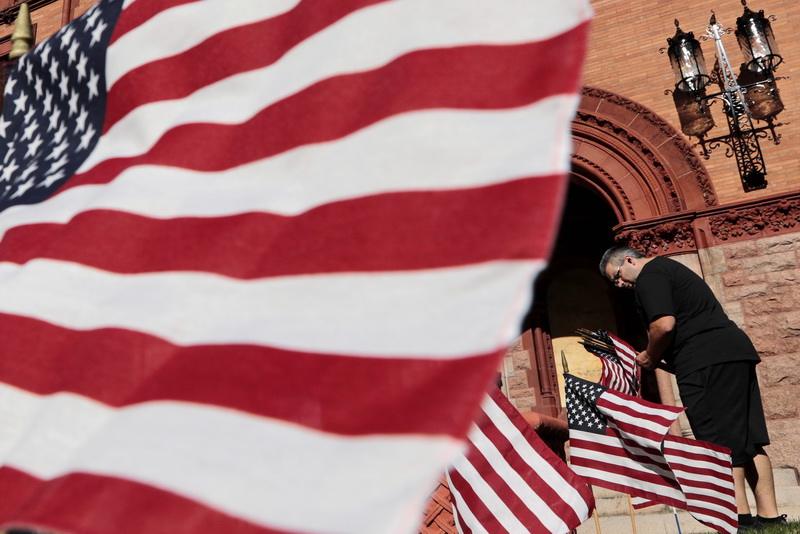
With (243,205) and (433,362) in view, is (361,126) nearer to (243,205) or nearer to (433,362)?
(243,205)

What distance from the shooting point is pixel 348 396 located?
94cm

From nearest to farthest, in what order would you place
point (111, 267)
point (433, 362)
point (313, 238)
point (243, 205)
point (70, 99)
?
point (433, 362)
point (313, 238)
point (243, 205)
point (111, 267)
point (70, 99)

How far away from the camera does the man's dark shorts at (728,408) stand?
4.09m

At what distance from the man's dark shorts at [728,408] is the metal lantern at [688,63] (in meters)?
5.70

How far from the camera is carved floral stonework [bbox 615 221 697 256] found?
8836 millimetres

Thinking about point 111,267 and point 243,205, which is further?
point 111,267

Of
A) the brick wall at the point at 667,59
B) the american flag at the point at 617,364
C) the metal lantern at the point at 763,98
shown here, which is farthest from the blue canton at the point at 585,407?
the metal lantern at the point at 763,98

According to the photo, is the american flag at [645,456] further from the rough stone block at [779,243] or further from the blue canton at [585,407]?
the rough stone block at [779,243]

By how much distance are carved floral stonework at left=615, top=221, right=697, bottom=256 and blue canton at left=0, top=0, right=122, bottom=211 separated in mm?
7940

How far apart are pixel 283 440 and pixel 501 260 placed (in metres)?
0.37

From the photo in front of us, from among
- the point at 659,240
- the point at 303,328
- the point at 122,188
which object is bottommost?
the point at 303,328

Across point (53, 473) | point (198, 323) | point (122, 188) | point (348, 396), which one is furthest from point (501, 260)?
point (122, 188)

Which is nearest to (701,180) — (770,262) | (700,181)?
(700,181)

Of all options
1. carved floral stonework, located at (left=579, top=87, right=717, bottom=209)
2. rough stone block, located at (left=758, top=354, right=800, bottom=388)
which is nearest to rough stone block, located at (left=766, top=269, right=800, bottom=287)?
rough stone block, located at (left=758, top=354, right=800, bottom=388)
